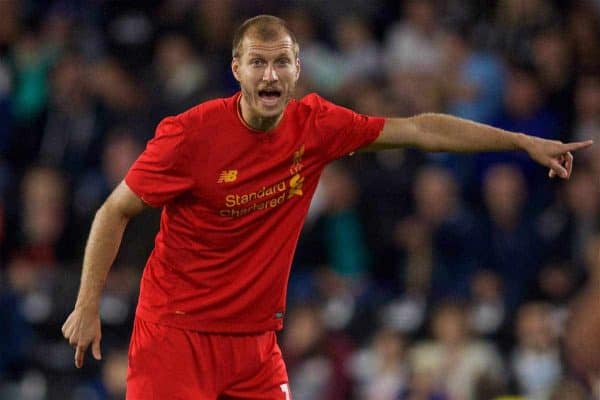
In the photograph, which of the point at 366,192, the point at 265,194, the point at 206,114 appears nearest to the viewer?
the point at 206,114

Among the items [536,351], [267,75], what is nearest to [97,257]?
[267,75]

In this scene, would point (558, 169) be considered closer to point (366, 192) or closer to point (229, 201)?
point (229, 201)

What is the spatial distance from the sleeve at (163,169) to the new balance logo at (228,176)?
0.13m

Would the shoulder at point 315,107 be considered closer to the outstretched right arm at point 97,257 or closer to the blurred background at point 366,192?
the outstretched right arm at point 97,257

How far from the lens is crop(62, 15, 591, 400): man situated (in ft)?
18.9

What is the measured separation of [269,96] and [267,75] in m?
0.08

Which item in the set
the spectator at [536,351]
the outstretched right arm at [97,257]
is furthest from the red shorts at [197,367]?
the spectator at [536,351]

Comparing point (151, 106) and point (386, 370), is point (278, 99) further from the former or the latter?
point (151, 106)

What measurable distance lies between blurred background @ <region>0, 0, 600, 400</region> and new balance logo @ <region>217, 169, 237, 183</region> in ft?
9.80

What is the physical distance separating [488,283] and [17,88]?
439cm

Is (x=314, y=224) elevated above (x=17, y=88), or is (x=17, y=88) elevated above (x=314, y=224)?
(x=17, y=88)

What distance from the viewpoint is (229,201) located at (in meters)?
5.82

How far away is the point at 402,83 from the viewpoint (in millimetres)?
11023

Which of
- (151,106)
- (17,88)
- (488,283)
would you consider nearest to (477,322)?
(488,283)
